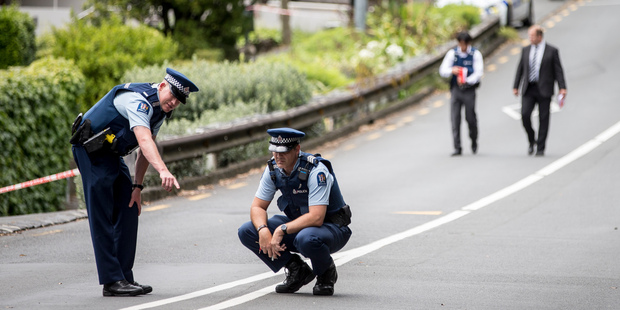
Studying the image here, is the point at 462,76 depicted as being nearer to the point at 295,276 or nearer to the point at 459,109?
the point at 459,109

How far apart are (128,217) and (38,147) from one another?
26.6 ft

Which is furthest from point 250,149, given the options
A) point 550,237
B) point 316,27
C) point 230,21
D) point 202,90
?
point 316,27

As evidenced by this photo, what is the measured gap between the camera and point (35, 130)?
14.5 meters

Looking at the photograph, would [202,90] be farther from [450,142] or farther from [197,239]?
[197,239]

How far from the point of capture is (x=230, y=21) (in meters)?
30.2

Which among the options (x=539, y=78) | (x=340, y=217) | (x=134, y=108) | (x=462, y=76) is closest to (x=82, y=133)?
(x=134, y=108)

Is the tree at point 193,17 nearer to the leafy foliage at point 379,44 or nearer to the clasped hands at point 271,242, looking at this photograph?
the leafy foliage at point 379,44

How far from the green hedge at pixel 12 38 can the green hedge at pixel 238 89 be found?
4374mm

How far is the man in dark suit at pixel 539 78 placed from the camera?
15.2 metres

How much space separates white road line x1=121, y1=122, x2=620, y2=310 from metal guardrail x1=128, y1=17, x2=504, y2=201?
4.25 meters

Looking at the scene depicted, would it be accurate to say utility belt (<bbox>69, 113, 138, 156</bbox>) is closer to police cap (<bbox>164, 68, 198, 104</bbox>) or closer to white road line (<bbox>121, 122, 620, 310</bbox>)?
police cap (<bbox>164, 68, 198, 104</bbox>)

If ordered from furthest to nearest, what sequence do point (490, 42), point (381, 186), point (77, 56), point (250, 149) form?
1. point (490, 42)
2. point (77, 56)
3. point (250, 149)
4. point (381, 186)

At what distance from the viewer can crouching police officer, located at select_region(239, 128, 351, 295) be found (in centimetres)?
671

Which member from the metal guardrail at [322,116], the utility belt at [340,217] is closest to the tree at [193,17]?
the metal guardrail at [322,116]
